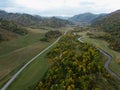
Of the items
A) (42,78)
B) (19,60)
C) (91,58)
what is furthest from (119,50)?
(42,78)

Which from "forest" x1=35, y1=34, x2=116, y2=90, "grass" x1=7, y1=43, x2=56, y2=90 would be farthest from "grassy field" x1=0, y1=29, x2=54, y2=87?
"forest" x1=35, y1=34, x2=116, y2=90

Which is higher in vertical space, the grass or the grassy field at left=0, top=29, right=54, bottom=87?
the grass

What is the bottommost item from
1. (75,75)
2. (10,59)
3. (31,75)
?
(10,59)

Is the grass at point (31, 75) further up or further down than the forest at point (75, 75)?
further down

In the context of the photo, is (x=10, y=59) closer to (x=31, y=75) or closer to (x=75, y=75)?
(x=31, y=75)

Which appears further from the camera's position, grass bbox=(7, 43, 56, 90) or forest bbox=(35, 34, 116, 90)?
grass bbox=(7, 43, 56, 90)

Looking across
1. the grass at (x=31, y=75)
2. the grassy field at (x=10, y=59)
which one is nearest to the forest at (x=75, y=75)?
the grass at (x=31, y=75)

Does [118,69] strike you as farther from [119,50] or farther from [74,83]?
[119,50]

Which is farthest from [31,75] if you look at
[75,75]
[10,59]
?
[10,59]

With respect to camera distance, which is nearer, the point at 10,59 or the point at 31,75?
the point at 31,75

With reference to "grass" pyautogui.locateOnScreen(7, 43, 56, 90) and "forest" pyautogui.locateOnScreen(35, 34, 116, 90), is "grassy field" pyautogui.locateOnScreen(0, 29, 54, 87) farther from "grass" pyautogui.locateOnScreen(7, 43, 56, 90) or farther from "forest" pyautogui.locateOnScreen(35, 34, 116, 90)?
"forest" pyautogui.locateOnScreen(35, 34, 116, 90)

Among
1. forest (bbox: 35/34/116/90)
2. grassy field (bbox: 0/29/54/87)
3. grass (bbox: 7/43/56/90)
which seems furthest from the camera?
grassy field (bbox: 0/29/54/87)

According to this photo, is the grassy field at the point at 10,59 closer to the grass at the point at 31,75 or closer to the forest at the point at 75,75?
the grass at the point at 31,75
